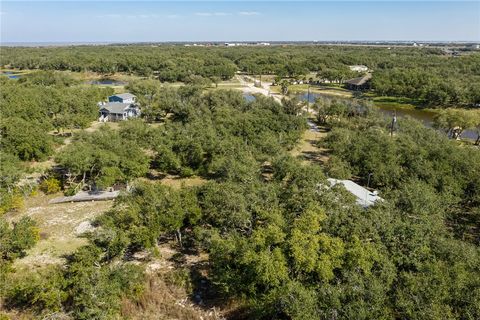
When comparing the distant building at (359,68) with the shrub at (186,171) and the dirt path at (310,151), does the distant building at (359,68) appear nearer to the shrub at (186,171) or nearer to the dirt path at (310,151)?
the dirt path at (310,151)

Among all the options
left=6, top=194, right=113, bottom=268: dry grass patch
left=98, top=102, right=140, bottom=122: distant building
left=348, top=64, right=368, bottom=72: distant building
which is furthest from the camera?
left=348, top=64, right=368, bottom=72: distant building

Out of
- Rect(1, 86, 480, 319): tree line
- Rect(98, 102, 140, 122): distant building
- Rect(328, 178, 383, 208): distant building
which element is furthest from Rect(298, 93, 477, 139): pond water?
Rect(98, 102, 140, 122): distant building

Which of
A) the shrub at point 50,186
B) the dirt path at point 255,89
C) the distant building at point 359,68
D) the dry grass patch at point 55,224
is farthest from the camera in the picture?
the distant building at point 359,68

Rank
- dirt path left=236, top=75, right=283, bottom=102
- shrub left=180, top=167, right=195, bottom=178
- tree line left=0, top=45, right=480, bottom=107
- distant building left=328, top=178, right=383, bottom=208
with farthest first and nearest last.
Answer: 1. dirt path left=236, top=75, right=283, bottom=102
2. tree line left=0, top=45, right=480, bottom=107
3. shrub left=180, top=167, right=195, bottom=178
4. distant building left=328, top=178, right=383, bottom=208

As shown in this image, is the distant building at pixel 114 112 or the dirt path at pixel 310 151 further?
the distant building at pixel 114 112

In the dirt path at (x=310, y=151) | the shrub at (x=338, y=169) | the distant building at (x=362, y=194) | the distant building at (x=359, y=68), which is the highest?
the distant building at (x=359, y=68)

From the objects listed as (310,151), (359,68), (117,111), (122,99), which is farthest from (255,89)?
(359,68)

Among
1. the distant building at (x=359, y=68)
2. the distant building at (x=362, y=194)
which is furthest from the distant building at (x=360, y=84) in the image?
the distant building at (x=362, y=194)

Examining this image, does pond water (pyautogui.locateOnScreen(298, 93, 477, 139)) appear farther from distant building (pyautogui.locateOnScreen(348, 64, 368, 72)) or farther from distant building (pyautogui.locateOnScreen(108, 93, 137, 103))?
distant building (pyautogui.locateOnScreen(348, 64, 368, 72))

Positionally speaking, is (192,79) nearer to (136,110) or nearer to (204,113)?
(136,110)

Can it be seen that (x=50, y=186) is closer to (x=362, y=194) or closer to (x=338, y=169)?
(x=338, y=169)

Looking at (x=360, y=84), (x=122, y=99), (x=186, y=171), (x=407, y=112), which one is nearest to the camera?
(x=186, y=171)
